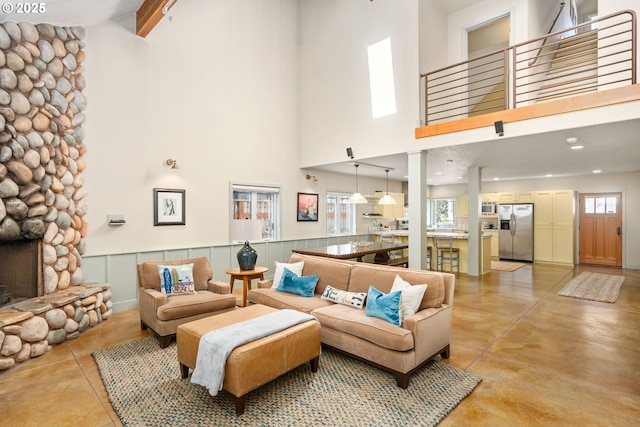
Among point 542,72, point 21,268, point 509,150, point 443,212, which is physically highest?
point 542,72

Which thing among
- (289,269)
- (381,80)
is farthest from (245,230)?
(381,80)

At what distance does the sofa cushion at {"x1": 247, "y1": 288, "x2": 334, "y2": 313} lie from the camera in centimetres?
351

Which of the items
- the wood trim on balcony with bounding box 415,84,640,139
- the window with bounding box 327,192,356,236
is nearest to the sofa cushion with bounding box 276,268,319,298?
the wood trim on balcony with bounding box 415,84,640,139

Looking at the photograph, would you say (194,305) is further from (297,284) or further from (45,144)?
(45,144)

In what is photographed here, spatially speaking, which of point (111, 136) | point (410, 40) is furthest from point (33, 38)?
point (410, 40)

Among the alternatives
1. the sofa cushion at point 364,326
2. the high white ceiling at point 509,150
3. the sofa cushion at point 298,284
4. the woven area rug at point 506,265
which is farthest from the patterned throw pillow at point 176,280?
the woven area rug at point 506,265

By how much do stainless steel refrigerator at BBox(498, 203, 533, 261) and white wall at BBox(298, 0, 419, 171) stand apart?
5.78 metres

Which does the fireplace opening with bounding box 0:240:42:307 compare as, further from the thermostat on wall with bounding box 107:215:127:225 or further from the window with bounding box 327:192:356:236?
the window with bounding box 327:192:356:236

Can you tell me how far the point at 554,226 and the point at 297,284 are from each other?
830cm

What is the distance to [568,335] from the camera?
3734mm

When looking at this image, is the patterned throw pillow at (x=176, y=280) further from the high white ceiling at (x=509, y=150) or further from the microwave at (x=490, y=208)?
the microwave at (x=490, y=208)

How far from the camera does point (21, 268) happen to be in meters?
3.79

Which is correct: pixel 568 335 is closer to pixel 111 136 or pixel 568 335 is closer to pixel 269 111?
pixel 269 111

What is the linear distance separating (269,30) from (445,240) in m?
6.01
